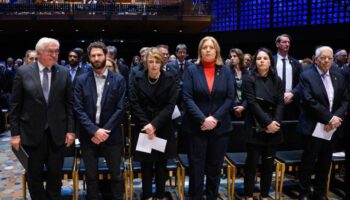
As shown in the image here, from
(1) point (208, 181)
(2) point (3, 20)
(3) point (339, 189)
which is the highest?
(2) point (3, 20)

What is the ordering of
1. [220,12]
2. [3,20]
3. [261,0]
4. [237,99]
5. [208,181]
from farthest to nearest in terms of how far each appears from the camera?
[220,12] → [261,0] → [3,20] → [237,99] → [208,181]

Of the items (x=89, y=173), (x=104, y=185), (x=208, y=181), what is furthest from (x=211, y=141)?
(x=104, y=185)

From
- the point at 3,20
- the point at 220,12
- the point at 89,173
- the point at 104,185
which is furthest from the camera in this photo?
the point at 220,12

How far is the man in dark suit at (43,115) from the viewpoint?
3363 mm

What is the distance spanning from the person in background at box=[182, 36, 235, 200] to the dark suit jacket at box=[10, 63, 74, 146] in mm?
1197

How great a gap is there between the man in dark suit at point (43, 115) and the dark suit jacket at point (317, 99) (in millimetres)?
2386

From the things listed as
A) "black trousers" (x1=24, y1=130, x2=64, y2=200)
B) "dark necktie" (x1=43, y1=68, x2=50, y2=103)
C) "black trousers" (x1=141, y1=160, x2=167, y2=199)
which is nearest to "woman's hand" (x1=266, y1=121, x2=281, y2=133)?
"black trousers" (x1=141, y1=160, x2=167, y2=199)

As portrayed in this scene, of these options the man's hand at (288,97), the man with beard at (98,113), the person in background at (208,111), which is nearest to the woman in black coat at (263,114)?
the person in background at (208,111)

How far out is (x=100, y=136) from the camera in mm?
3447

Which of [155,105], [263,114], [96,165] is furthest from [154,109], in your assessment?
[263,114]

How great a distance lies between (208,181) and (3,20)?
37.0 feet

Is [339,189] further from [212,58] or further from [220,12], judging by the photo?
A: [220,12]

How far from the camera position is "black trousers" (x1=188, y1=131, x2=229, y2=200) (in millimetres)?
3723

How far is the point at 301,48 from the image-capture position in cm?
1278
